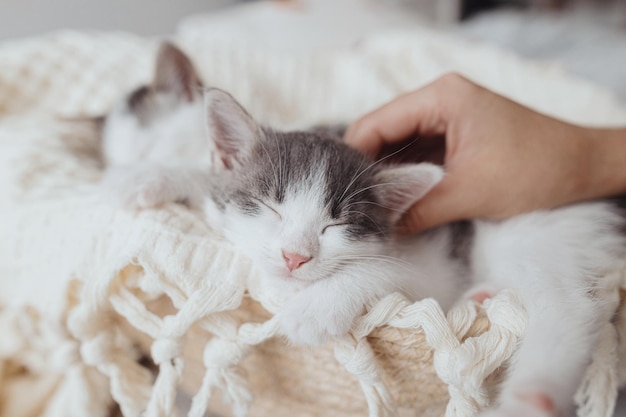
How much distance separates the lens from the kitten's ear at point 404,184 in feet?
2.62

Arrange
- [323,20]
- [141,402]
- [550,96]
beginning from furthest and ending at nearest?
[323,20] → [550,96] → [141,402]

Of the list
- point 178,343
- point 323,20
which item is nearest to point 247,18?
point 323,20

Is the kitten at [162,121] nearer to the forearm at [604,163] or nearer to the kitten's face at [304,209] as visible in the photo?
the kitten's face at [304,209]

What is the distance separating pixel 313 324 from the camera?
0.62m

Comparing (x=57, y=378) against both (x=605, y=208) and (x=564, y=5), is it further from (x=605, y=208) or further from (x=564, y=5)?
(x=564, y=5)

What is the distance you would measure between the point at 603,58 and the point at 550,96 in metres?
0.77

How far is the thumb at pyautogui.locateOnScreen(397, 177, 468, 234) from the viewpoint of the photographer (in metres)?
0.85

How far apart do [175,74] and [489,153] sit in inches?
30.1

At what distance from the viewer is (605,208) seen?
899mm

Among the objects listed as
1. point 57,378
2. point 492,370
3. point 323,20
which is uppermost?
point 323,20

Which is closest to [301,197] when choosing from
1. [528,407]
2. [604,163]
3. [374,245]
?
[374,245]

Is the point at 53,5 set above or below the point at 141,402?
above

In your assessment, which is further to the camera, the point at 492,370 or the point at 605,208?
the point at 605,208

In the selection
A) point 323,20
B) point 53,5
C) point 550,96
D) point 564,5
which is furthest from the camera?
point 564,5
